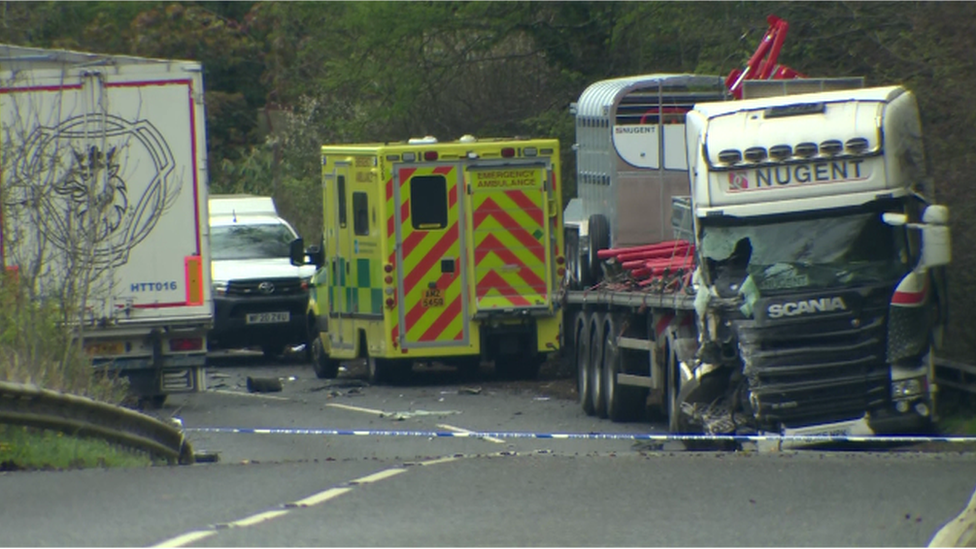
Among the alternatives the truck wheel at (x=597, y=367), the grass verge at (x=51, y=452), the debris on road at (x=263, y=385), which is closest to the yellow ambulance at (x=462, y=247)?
the debris on road at (x=263, y=385)

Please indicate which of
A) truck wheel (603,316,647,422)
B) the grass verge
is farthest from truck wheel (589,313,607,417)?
the grass verge

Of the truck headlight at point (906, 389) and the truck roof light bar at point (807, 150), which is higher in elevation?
the truck roof light bar at point (807, 150)

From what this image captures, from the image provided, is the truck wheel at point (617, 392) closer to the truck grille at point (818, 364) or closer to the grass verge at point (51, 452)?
the truck grille at point (818, 364)

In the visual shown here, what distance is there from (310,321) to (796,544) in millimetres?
15986

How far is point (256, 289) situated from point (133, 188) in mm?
6829

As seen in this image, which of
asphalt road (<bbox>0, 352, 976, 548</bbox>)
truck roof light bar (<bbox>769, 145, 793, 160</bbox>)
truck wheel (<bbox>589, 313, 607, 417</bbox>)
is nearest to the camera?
asphalt road (<bbox>0, 352, 976, 548</bbox>)

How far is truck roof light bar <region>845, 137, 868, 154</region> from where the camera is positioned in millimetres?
12805

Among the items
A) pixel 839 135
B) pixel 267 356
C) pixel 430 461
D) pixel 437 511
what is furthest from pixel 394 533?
pixel 267 356

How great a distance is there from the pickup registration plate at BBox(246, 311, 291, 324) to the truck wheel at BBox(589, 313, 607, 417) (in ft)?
24.8

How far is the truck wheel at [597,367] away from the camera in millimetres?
17438

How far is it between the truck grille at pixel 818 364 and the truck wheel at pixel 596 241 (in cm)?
589

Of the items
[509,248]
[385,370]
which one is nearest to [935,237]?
[509,248]

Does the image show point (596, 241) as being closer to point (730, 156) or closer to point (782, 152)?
point (730, 156)

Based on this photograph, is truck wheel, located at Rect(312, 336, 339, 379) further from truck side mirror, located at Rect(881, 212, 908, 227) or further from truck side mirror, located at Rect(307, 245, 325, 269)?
truck side mirror, located at Rect(881, 212, 908, 227)
